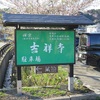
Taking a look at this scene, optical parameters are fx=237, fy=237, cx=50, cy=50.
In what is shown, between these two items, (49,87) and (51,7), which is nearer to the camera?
(49,87)

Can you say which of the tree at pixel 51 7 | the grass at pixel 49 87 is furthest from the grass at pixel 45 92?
the tree at pixel 51 7

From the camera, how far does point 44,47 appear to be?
659 centimetres

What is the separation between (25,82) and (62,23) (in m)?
2.77

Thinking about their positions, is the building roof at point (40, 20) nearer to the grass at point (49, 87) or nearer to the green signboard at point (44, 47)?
the green signboard at point (44, 47)

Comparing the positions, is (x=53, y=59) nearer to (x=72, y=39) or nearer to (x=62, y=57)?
(x=62, y=57)

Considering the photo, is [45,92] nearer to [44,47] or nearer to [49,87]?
[49,87]

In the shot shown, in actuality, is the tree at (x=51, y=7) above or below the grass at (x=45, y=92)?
above

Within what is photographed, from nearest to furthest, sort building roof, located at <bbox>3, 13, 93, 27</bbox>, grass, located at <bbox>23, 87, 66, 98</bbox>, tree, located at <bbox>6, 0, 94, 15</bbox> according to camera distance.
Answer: building roof, located at <bbox>3, 13, 93, 27</bbox> < grass, located at <bbox>23, 87, 66, 98</bbox> < tree, located at <bbox>6, 0, 94, 15</bbox>

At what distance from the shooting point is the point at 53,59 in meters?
6.67

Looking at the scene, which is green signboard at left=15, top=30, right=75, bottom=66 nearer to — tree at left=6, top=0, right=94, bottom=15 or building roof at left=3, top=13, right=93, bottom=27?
building roof at left=3, top=13, right=93, bottom=27

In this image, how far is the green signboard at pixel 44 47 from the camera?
6441 millimetres

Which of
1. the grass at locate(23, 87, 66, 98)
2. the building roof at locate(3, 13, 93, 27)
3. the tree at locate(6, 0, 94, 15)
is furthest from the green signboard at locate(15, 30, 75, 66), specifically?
the tree at locate(6, 0, 94, 15)

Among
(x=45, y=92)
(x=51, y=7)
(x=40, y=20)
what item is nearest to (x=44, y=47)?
(x=40, y=20)

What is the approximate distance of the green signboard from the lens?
6.44 metres
